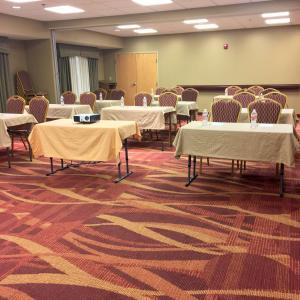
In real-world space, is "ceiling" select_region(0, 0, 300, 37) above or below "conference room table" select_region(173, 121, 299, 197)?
above

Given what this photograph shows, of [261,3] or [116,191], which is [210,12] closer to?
[261,3]

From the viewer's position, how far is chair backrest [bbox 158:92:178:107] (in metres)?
7.26

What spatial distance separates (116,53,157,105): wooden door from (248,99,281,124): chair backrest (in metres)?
8.24

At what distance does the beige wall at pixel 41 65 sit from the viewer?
31.3ft

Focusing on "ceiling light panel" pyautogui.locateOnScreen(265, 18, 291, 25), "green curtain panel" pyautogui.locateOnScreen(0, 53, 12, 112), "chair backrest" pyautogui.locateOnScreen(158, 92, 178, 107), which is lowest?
"chair backrest" pyautogui.locateOnScreen(158, 92, 178, 107)

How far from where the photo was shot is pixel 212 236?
3.02 meters

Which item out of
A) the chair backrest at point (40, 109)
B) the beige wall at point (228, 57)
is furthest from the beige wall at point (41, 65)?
the beige wall at point (228, 57)

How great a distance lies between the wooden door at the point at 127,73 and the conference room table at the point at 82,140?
844 centimetres

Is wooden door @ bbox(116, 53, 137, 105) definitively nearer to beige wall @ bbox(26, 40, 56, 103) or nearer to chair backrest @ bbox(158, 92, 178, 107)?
beige wall @ bbox(26, 40, 56, 103)

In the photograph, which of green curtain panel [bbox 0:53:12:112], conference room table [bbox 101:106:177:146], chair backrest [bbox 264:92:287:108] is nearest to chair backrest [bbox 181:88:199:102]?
conference room table [bbox 101:106:177:146]

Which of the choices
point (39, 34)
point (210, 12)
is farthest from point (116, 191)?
point (39, 34)

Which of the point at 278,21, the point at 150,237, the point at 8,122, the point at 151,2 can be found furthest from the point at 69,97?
the point at 150,237

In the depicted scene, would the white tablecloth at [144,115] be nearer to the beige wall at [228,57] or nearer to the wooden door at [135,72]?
the beige wall at [228,57]

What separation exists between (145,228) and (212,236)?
0.61m
